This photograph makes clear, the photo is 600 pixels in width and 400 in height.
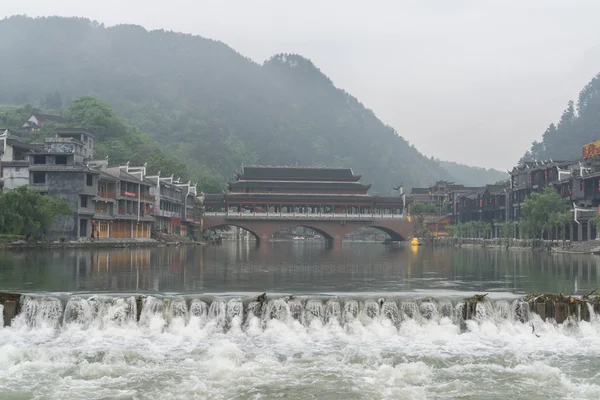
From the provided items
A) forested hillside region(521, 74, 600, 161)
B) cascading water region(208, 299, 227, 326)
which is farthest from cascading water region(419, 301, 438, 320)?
forested hillside region(521, 74, 600, 161)

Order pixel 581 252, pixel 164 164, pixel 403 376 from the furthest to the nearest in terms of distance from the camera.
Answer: pixel 164 164
pixel 581 252
pixel 403 376

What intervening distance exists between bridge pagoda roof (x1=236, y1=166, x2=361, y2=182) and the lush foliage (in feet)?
160

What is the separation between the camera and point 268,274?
3416 centimetres

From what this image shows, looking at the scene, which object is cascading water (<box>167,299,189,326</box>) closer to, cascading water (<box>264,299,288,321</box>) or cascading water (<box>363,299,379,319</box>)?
cascading water (<box>264,299,288,321</box>)

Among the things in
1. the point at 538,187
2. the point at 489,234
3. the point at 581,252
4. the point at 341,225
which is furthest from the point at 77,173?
the point at 489,234

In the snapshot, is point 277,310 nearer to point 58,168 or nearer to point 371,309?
point 371,309

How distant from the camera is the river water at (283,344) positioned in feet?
48.2

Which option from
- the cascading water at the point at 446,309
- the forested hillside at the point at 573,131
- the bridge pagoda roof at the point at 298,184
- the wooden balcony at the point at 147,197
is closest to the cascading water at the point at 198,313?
the cascading water at the point at 446,309

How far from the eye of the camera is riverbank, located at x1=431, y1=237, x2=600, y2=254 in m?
59.0

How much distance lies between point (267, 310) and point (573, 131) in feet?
532

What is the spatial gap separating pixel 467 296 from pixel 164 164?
275ft

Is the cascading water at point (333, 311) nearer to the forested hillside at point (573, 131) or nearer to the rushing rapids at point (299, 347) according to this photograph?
the rushing rapids at point (299, 347)

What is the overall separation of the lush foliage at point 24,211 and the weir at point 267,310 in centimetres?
3070

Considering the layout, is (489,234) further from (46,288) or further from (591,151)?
(46,288)
